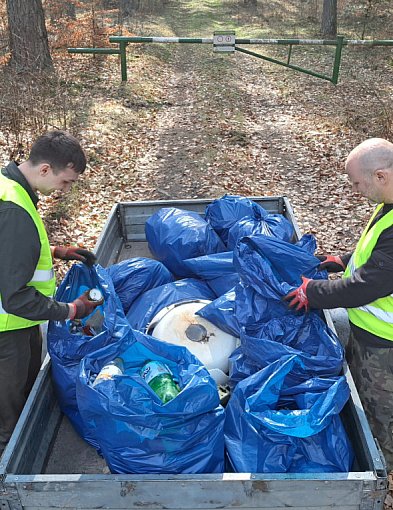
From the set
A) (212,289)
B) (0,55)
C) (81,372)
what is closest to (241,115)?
(0,55)

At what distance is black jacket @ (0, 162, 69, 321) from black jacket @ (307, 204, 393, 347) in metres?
1.38

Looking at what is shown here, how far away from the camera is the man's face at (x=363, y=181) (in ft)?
8.32

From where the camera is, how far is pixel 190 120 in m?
10.0

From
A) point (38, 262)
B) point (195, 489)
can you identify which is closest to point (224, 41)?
point (38, 262)

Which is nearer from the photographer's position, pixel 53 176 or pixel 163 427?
pixel 163 427

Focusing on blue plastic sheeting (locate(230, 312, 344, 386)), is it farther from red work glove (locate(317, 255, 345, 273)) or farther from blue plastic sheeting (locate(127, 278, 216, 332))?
blue plastic sheeting (locate(127, 278, 216, 332))

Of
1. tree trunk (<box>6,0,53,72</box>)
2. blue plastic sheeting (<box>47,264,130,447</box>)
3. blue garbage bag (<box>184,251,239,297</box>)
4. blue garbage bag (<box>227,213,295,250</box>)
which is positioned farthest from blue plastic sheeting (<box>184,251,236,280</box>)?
tree trunk (<box>6,0,53,72</box>)

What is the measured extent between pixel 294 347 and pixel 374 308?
1.52 ft

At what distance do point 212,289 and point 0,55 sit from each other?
9244 mm

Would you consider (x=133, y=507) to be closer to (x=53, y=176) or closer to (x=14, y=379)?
(x=14, y=379)

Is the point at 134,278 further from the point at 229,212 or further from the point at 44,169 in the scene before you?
the point at 44,169

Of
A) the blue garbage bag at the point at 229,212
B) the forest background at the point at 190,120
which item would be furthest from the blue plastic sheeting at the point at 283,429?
the forest background at the point at 190,120

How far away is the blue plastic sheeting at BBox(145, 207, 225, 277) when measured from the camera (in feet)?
12.7

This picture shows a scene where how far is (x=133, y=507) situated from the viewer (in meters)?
2.08
